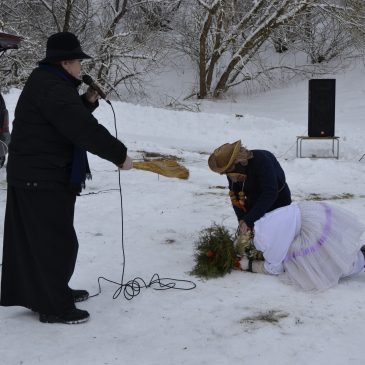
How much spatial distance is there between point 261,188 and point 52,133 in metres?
1.77

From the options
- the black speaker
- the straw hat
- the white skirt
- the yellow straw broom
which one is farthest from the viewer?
the black speaker

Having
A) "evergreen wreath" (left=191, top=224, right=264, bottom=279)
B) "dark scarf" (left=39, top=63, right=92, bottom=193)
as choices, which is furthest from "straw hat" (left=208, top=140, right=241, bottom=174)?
"dark scarf" (left=39, top=63, right=92, bottom=193)

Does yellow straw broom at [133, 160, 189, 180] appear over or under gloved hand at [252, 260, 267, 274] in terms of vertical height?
over

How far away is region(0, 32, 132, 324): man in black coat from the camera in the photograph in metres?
3.07

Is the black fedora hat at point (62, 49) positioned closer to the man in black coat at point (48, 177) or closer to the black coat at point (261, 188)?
the man in black coat at point (48, 177)

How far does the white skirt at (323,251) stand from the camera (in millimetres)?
3906

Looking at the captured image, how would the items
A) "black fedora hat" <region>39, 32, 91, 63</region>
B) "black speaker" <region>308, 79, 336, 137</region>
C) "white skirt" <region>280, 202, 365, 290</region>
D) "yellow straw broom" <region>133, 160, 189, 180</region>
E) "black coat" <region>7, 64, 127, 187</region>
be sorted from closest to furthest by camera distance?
1. "black coat" <region>7, 64, 127, 187</region>
2. "black fedora hat" <region>39, 32, 91, 63</region>
3. "white skirt" <region>280, 202, 365, 290</region>
4. "yellow straw broom" <region>133, 160, 189, 180</region>
5. "black speaker" <region>308, 79, 336, 137</region>

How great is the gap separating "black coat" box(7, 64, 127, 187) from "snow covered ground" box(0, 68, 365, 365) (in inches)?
37.3

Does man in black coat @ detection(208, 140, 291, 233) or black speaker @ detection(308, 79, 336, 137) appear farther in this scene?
black speaker @ detection(308, 79, 336, 137)

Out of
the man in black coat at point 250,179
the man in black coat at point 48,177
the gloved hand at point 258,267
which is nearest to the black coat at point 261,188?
the man in black coat at point 250,179

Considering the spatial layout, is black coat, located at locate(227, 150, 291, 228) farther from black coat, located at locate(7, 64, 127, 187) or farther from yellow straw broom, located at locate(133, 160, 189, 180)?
yellow straw broom, located at locate(133, 160, 189, 180)

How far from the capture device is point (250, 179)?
432 cm

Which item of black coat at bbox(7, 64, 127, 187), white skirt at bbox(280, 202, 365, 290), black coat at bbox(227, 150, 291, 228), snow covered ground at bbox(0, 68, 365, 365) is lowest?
snow covered ground at bbox(0, 68, 365, 365)

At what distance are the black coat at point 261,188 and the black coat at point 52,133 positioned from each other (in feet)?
4.64
